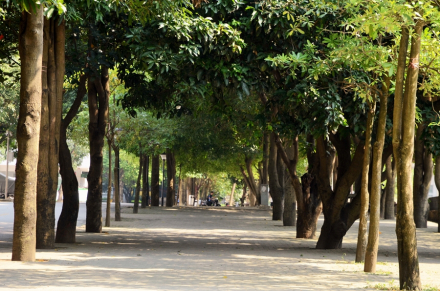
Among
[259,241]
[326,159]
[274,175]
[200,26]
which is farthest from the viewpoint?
[274,175]

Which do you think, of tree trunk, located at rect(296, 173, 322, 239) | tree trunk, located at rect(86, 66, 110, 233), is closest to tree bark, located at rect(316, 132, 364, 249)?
tree trunk, located at rect(296, 173, 322, 239)

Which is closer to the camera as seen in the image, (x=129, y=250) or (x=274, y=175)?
(x=129, y=250)

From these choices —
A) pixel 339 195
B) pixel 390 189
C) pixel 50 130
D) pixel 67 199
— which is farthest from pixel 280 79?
pixel 390 189

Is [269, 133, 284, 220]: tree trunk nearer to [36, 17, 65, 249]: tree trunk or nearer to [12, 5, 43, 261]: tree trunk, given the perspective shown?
[36, 17, 65, 249]: tree trunk

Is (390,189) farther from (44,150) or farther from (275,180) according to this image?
(44,150)

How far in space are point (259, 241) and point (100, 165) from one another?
5324mm

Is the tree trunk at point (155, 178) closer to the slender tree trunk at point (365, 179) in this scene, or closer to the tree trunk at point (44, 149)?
the tree trunk at point (44, 149)

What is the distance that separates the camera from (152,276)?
9.41 metres

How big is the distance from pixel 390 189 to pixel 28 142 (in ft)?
83.2

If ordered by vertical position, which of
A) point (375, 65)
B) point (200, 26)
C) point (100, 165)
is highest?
point (200, 26)

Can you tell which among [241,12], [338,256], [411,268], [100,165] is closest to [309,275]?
[411,268]

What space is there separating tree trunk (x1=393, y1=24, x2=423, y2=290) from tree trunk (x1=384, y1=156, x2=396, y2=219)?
72.2 feet

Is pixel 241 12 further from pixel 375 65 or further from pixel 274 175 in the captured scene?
pixel 274 175

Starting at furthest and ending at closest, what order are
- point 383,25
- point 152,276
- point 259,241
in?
point 259,241, point 152,276, point 383,25
